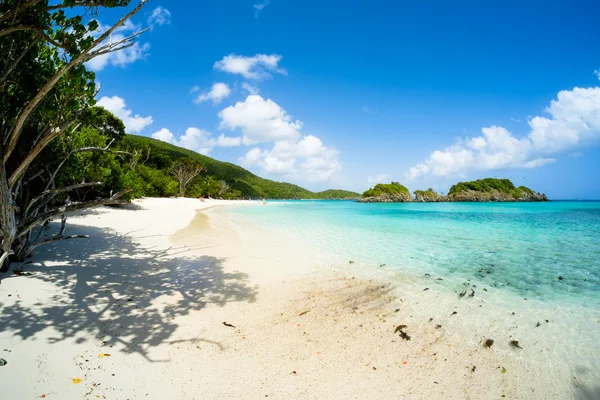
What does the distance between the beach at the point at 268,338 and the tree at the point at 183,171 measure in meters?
67.2

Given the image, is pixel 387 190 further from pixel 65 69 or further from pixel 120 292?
pixel 65 69

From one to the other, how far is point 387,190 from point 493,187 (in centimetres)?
4667

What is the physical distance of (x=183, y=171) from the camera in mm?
74062

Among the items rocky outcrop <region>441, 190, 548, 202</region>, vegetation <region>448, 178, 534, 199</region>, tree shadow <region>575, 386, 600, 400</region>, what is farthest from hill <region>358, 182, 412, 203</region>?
tree shadow <region>575, 386, 600, 400</region>

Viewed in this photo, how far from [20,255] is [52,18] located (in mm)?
6329

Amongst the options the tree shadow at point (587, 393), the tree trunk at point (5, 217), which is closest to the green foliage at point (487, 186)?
the tree shadow at point (587, 393)

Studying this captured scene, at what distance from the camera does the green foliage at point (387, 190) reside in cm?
12445

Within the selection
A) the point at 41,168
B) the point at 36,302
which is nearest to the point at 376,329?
the point at 36,302

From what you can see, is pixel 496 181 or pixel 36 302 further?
pixel 496 181

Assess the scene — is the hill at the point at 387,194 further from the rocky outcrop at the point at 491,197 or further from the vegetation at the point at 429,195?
the rocky outcrop at the point at 491,197

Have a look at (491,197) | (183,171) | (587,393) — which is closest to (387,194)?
(491,197)

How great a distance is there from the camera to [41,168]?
8250 mm

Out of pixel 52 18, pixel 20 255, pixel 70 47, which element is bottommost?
pixel 20 255

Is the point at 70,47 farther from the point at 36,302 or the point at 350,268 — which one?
the point at 350,268
